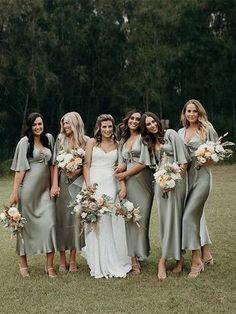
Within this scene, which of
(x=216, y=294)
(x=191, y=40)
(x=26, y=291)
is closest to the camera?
(x=216, y=294)

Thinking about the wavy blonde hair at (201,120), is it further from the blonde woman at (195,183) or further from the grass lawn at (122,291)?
the grass lawn at (122,291)

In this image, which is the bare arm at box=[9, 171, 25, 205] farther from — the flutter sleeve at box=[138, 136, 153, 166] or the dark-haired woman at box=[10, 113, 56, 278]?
the flutter sleeve at box=[138, 136, 153, 166]

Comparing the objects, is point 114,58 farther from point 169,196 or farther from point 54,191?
point 169,196

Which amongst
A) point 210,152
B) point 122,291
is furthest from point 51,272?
point 210,152

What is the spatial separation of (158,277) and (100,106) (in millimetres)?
26962

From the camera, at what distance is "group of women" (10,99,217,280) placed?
6973 millimetres

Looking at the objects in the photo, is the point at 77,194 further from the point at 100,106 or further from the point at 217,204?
the point at 100,106

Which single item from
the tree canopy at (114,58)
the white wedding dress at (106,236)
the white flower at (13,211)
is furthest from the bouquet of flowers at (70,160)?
the tree canopy at (114,58)

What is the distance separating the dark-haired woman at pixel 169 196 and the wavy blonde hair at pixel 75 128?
2.92ft

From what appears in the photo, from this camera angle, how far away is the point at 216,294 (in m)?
6.10

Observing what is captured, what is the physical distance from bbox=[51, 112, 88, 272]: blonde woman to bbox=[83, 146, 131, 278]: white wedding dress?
0.72 ft

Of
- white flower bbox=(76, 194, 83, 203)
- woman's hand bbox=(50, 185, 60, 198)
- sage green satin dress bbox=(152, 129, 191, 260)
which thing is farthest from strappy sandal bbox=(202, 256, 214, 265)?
woman's hand bbox=(50, 185, 60, 198)

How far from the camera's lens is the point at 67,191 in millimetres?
7465

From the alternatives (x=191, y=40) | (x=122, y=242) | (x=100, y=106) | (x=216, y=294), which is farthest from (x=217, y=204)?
(x=100, y=106)
